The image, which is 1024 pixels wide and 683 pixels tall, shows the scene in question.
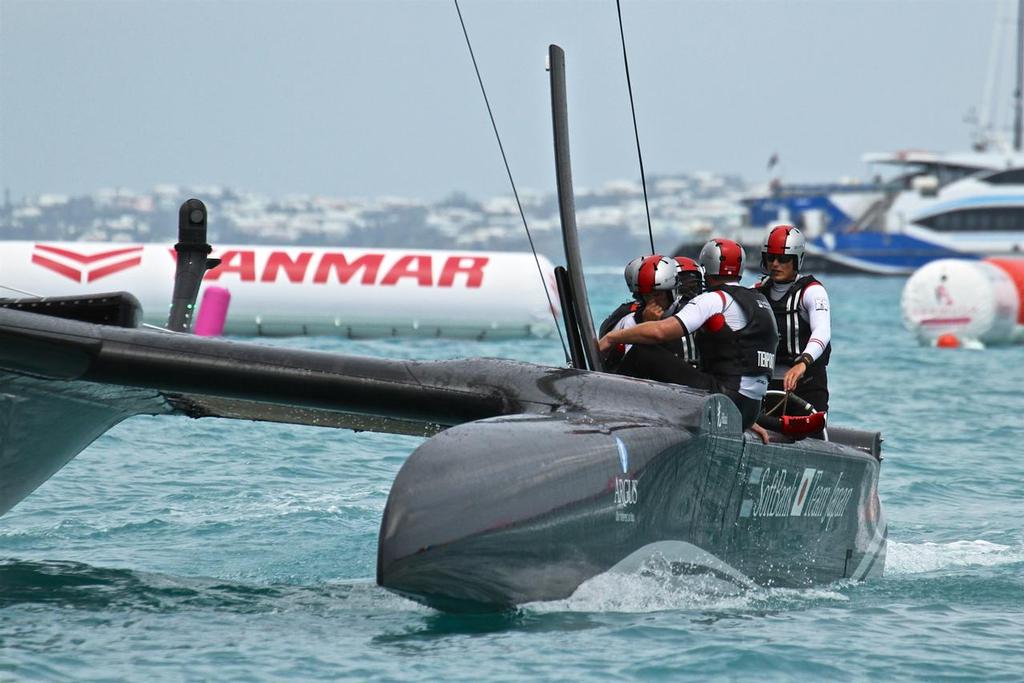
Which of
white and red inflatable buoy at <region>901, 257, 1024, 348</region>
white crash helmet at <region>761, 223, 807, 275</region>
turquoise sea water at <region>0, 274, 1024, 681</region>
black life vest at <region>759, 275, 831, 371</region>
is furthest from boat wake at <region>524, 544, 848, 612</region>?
white and red inflatable buoy at <region>901, 257, 1024, 348</region>

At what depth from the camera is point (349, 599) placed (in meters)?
6.05

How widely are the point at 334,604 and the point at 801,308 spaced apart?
289 centimetres

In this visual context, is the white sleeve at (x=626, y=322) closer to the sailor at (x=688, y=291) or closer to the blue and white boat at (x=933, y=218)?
the sailor at (x=688, y=291)

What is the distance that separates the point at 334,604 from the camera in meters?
5.94

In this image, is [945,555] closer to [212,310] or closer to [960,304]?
[212,310]

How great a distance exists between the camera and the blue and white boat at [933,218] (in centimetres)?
5991

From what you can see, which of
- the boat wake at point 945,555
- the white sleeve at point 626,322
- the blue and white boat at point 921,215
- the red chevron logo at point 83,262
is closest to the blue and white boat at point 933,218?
the blue and white boat at point 921,215

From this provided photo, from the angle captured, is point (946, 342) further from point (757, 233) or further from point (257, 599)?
point (757, 233)

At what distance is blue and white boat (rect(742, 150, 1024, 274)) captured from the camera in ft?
197

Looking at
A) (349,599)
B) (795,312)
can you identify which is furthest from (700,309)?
(349,599)

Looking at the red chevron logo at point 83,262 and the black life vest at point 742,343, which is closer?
the black life vest at point 742,343

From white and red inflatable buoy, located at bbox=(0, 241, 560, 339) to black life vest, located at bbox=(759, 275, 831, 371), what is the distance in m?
14.1

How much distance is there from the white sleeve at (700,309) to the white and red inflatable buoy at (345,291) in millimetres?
15473

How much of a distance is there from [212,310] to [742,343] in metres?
14.4
